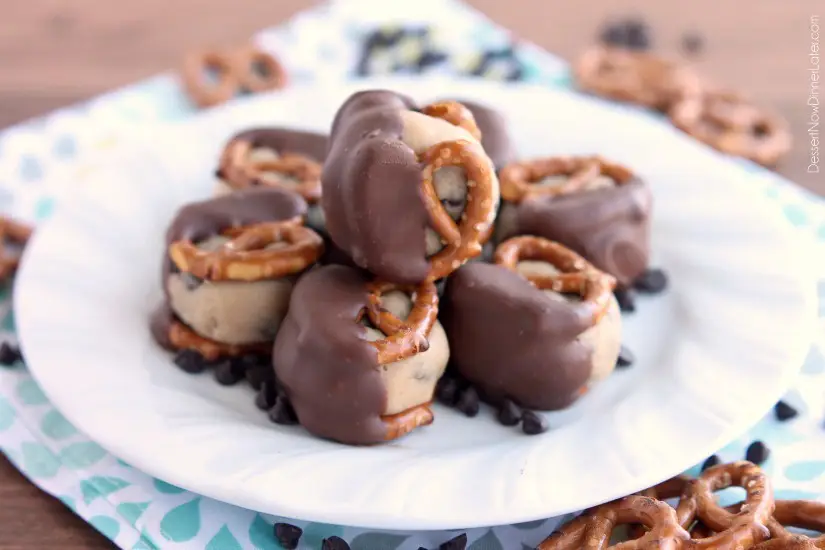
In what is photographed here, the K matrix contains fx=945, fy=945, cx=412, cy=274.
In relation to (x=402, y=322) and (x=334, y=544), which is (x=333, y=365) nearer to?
(x=402, y=322)

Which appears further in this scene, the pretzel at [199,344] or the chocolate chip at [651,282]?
the chocolate chip at [651,282]

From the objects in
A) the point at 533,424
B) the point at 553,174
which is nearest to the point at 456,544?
the point at 533,424

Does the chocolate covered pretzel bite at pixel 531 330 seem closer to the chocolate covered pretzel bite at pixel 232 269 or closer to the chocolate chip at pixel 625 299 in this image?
the chocolate chip at pixel 625 299

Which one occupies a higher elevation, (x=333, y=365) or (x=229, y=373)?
(x=333, y=365)

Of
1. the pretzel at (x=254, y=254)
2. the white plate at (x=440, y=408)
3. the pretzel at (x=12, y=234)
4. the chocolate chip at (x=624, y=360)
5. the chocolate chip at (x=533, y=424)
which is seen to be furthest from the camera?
the pretzel at (x=12, y=234)

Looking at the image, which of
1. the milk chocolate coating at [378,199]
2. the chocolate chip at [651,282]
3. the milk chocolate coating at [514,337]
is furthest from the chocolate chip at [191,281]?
the chocolate chip at [651,282]

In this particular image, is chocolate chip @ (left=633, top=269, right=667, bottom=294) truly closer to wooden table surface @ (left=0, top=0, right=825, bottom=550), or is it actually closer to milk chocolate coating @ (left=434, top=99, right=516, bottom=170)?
milk chocolate coating @ (left=434, top=99, right=516, bottom=170)

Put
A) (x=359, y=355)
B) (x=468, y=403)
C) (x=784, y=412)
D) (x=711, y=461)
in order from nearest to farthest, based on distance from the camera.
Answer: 1. (x=359, y=355)
2. (x=711, y=461)
3. (x=468, y=403)
4. (x=784, y=412)
